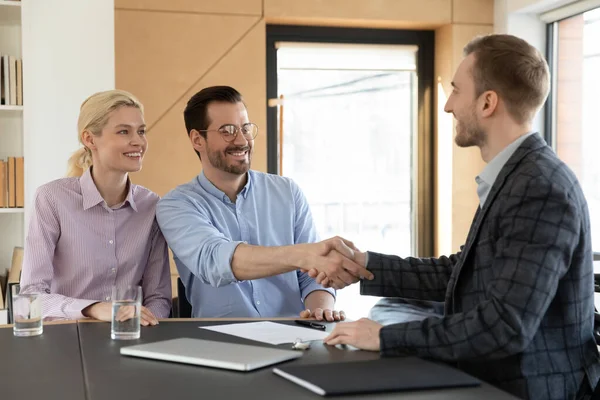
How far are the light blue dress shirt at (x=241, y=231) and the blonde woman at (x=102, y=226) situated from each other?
101mm

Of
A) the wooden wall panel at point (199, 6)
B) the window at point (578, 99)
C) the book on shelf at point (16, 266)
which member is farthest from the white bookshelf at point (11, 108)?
the window at point (578, 99)

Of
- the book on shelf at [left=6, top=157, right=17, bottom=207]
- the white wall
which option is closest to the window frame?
the white wall

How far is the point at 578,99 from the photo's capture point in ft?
15.1

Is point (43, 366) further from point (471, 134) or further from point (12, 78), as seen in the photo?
point (12, 78)

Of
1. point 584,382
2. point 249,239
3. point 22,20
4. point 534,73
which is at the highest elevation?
point 22,20

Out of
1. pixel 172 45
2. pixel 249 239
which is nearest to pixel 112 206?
pixel 249 239

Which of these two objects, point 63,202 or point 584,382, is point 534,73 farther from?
point 63,202

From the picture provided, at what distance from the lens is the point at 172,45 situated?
178 inches

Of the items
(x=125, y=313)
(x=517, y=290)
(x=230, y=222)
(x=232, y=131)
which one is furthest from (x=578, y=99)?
(x=125, y=313)

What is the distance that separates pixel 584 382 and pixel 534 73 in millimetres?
734

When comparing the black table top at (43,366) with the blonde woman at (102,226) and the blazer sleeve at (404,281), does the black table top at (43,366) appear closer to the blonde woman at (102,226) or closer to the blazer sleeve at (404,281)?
the blonde woman at (102,226)

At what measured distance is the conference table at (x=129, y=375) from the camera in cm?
143

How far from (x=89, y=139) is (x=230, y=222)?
1.94ft

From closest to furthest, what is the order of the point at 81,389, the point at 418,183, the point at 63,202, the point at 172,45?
the point at 81,389
the point at 63,202
the point at 172,45
the point at 418,183
